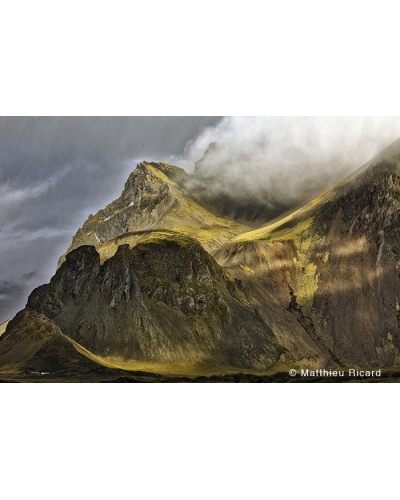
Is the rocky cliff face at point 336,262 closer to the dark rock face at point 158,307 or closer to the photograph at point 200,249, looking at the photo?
the photograph at point 200,249

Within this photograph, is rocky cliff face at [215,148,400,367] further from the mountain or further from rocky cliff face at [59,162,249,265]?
rocky cliff face at [59,162,249,265]

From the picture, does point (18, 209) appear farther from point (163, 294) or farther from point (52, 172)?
point (163, 294)

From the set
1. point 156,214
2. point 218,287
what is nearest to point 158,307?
point 218,287

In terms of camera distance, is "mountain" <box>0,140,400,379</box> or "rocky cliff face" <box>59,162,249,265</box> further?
"rocky cliff face" <box>59,162,249,265</box>

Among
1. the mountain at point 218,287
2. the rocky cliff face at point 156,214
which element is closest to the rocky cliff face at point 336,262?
the mountain at point 218,287

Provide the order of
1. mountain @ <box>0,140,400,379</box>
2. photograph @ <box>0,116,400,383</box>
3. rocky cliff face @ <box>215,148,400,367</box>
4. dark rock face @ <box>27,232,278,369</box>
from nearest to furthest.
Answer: photograph @ <box>0,116,400,383</box> → mountain @ <box>0,140,400,379</box> → dark rock face @ <box>27,232,278,369</box> → rocky cliff face @ <box>215,148,400,367</box>

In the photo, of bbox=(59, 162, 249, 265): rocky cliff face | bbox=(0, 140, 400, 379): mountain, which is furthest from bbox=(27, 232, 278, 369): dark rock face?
bbox=(59, 162, 249, 265): rocky cliff face
